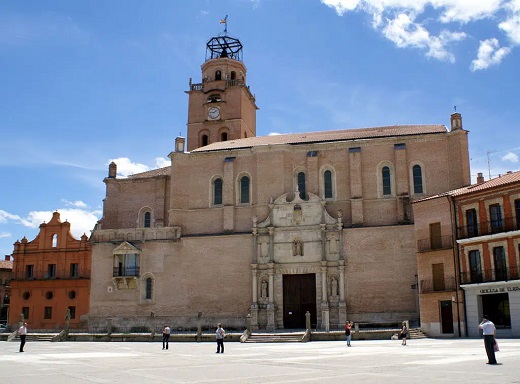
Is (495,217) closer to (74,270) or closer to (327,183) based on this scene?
(327,183)

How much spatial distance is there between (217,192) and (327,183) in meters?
9.26

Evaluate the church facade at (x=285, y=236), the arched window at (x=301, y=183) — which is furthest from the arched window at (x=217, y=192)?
the arched window at (x=301, y=183)

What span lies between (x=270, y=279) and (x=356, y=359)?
82.2 ft

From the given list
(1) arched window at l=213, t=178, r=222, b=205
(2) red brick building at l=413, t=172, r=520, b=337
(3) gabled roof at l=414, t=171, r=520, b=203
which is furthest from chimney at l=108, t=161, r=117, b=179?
(3) gabled roof at l=414, t=171, r=520, b=203

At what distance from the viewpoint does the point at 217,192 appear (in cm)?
5088

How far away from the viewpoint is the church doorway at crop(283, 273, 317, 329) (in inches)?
1799

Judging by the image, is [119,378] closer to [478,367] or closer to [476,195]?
[478,367]

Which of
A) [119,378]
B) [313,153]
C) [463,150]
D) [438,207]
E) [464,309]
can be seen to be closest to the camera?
[119,378]

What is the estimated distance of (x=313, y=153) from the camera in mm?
49094

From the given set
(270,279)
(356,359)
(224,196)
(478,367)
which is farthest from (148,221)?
(478,367)

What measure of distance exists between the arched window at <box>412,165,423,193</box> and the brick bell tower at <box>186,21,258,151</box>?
23908 millimetres

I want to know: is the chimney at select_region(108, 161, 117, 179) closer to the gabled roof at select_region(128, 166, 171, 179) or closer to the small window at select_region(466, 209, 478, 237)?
the gabled roof at select_region(128, 166, 171, 179)

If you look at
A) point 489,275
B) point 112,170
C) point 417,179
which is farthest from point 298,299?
point 112,170

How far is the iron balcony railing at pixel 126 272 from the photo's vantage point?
48906 millimetres
